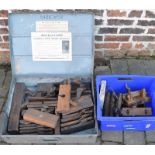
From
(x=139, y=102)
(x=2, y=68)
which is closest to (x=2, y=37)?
(x=2, y=68)

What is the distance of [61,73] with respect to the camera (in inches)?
96.4

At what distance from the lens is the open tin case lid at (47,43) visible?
2234mm

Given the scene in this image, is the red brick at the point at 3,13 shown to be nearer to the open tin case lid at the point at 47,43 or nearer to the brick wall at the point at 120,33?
the brick wall at the point at 120,33

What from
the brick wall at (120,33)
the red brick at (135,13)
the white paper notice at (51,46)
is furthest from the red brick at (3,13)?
the red brick at (135,13)

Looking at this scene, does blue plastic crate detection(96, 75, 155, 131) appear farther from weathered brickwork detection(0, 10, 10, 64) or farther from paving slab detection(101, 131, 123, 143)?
weathered brickwork detection(0, 10, 10, 64)

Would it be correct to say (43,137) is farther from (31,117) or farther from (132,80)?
(132,80)

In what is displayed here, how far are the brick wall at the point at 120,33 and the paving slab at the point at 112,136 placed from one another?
792mm

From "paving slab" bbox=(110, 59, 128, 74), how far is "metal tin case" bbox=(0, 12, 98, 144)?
0.32 m

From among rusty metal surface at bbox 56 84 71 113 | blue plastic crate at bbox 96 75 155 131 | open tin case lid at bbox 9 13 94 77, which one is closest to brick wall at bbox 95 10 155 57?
open tin case lid at bbox 9 13 94 77

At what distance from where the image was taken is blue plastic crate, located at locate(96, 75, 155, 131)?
205cm

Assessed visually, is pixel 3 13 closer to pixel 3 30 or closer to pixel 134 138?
pixel 3 30

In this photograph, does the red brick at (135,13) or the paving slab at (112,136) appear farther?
the red brick at (135,13)

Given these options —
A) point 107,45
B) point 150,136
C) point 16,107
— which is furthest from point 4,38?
point 150,136
